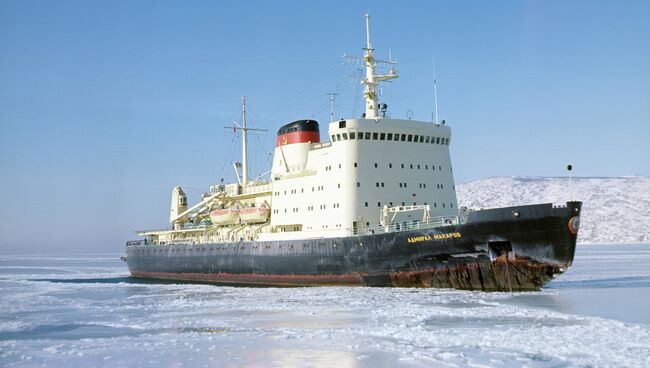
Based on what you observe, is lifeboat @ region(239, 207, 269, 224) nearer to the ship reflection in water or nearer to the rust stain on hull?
the rust stain on hull

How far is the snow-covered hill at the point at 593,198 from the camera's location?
95781mm

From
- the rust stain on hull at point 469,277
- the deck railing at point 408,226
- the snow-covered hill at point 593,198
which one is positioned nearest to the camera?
the rust stain on hull at point 469,277

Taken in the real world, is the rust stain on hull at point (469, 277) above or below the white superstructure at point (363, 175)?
below

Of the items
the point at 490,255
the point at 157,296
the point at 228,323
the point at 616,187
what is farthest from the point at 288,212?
the point at 616,187

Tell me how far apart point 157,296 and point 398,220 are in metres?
9.68

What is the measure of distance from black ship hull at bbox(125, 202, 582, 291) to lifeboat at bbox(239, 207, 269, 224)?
264 cm

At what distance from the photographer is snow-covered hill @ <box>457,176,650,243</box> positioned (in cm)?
9578

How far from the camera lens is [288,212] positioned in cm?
2856

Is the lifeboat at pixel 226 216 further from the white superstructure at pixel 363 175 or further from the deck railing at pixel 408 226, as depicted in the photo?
the deck railing at pixel 408 226

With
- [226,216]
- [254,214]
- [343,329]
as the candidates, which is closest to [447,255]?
[343,329]

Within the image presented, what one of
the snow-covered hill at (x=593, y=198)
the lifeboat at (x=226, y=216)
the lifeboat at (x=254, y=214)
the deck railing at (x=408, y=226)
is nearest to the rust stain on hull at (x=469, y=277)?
the deck railing at (x=408, y=226)

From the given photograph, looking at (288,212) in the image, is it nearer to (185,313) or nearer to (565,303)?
(185,313)

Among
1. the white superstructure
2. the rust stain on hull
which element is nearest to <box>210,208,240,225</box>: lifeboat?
the white superstructure

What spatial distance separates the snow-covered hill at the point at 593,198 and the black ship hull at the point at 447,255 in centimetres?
7695
